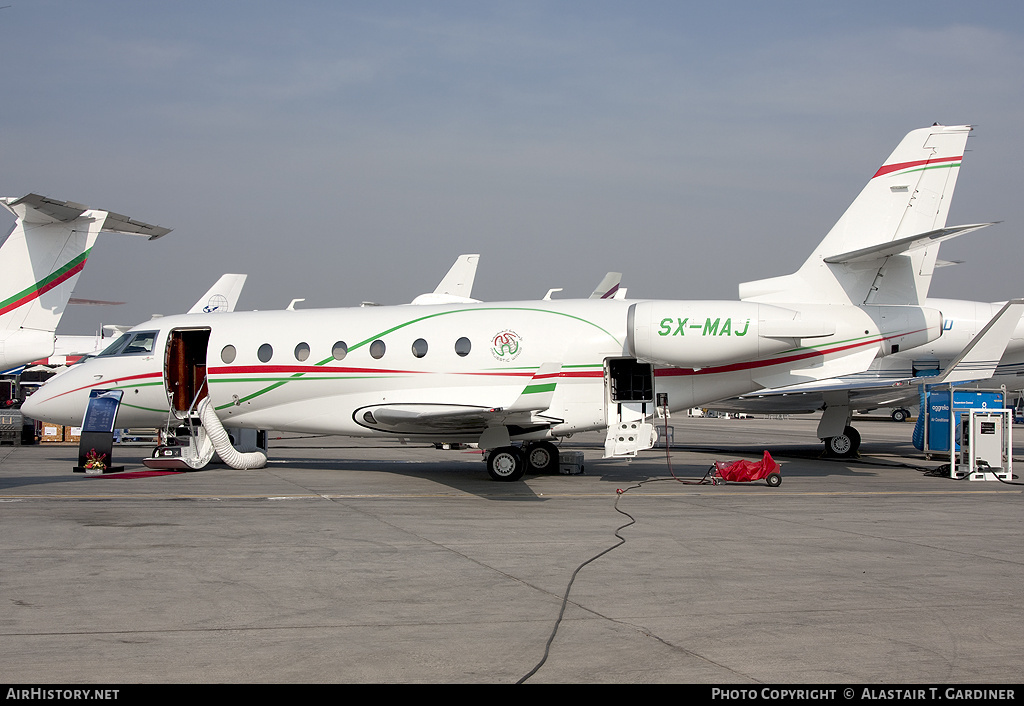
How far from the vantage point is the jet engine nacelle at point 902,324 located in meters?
17.5

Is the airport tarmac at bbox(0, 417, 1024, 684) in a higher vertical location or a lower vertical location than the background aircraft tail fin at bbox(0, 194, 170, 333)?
lower

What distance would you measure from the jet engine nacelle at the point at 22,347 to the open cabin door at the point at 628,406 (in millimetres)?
10688

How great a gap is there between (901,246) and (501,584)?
11996mm

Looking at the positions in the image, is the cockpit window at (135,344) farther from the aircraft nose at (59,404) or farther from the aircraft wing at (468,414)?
the aircraft wing at (468,414)

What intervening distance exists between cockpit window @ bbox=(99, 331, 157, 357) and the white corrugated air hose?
1833 mm

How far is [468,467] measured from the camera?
20406 millimetres

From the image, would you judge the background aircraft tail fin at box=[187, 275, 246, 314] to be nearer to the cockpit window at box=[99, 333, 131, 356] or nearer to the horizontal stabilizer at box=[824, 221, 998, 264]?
the cockpit window at box=[99, 333, 131, 356]

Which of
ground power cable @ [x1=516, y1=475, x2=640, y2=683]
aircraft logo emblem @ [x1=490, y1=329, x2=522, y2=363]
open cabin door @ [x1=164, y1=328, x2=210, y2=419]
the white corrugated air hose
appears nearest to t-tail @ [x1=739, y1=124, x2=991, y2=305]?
aircraft logo emblem @ [x1=490, y1=329, x2=522, y2=363]

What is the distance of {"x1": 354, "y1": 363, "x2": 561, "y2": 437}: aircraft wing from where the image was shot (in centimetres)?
1520

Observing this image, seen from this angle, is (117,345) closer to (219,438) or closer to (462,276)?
(219,438)

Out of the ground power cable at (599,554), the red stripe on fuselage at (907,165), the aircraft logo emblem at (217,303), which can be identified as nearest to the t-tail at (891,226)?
the red stripe on fuselage at (907,165)

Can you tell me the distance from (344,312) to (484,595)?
1193 cm

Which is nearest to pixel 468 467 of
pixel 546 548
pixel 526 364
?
pixel 526 364
